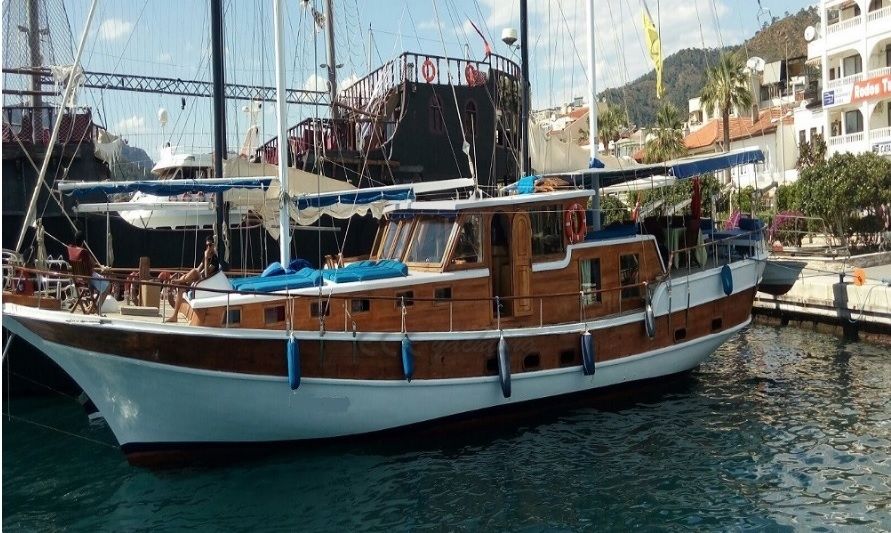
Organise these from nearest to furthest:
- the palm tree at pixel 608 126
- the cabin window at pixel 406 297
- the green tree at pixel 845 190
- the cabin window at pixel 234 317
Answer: the cabin window at pixel 234 317 < the cabin window at pixel 406 297 < the green tree at pixel 845 190 < the palm tree at pixel 608 126

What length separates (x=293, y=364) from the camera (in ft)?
29.0

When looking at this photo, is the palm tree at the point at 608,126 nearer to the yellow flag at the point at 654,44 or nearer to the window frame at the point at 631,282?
the yellow flag at the point at 654,44

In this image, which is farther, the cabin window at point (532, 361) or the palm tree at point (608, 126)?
the palm tree at point (608, 126)

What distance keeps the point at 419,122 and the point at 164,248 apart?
796cm

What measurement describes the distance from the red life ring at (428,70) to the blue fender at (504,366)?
12.4 meters

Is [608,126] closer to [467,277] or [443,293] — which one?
[467,277]

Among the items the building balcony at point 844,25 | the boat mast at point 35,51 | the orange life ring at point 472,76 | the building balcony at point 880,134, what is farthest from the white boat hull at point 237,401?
the building balcony at point 844,25

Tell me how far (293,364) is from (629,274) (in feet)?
18.9

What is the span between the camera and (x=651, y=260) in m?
12.0

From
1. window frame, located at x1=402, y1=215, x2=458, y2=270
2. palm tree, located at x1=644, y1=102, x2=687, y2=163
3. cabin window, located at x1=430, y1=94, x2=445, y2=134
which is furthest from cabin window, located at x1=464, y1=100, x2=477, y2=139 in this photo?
palm tree, located at x1=644, y1=102, x2=687, y2=163

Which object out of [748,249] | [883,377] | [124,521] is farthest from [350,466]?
[883,377]

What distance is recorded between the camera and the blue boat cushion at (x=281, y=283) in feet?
31.5

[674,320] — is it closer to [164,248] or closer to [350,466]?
[350,466]

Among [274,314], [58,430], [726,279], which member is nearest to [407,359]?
[274,314]
